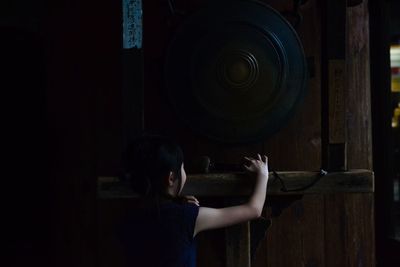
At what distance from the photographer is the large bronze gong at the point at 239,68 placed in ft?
8.16

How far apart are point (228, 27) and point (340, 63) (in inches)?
22.4

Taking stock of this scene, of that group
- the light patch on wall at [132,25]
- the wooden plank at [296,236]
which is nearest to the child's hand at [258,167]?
the light patch on wall at [132,25]

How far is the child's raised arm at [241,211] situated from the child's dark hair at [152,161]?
207 mm

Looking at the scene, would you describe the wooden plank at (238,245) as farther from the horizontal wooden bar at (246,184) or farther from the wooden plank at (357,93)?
the wooden plank at (357,93)

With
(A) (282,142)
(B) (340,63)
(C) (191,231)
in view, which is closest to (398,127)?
(A) (282,142)

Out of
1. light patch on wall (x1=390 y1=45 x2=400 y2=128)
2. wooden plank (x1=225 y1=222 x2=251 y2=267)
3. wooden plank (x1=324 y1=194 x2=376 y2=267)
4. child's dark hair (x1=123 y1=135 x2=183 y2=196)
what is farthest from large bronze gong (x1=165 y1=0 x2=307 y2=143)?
light patch on wall (x1=390 y1=45 x2=400 y2=128)

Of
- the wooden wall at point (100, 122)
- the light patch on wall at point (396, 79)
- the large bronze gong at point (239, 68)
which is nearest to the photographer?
the large bronze gong at point (239, 68)

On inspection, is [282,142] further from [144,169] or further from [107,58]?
[144,169]

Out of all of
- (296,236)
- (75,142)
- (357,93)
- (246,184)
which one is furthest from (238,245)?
(357,93)

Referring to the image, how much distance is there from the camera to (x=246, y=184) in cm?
225

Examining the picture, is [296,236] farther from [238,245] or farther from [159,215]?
[159,215]

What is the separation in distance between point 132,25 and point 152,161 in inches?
28.5

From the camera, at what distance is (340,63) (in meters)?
2.32

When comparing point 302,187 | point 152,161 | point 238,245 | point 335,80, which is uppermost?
point 335,80
